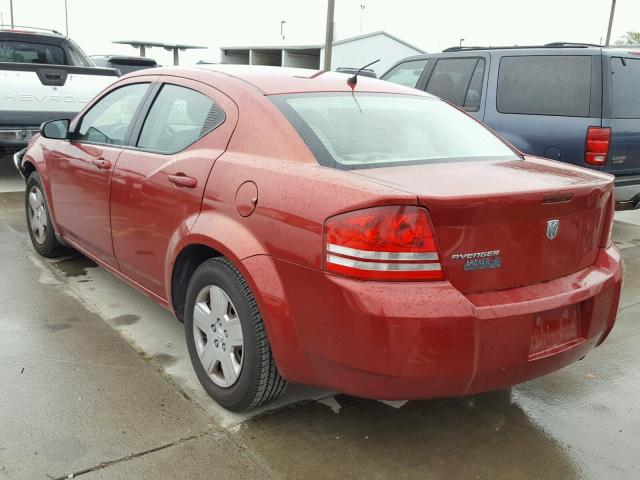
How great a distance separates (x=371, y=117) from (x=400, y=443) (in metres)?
1.51

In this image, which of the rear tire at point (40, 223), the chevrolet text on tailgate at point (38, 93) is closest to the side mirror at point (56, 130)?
the rear tire at point (40, 223)

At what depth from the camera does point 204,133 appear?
10.1ft

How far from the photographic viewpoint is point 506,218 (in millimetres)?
2365

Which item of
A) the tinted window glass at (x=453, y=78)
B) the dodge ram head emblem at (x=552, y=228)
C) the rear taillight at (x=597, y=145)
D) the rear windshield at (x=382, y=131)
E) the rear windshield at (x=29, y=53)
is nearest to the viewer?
the dodge ram head emblem at (x=552, y=228)

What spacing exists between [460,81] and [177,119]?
428 cm

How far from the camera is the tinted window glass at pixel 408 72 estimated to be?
7.59 metres

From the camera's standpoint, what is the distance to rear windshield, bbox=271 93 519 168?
107 inches

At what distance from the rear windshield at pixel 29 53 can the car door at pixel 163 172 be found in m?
5.87

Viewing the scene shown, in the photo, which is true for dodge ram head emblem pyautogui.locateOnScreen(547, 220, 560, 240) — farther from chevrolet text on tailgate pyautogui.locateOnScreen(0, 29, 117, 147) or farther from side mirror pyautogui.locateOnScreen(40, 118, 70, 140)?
chevrolet text on tailgate pyautogui.locateOnScreen(0, 29, 117, 147)

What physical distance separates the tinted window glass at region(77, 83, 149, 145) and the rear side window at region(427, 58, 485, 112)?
383cm

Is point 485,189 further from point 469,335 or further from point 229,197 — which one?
point 229,197

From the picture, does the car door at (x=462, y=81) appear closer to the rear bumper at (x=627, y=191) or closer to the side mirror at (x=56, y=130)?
the rear bumper at (x=627, y=191)

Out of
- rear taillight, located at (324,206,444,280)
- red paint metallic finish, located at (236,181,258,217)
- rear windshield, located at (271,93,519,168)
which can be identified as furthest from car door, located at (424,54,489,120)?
rear taillight, located at (324,206,444,280)

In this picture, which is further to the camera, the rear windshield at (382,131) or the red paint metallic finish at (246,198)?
the rear windshield at (382,131)
